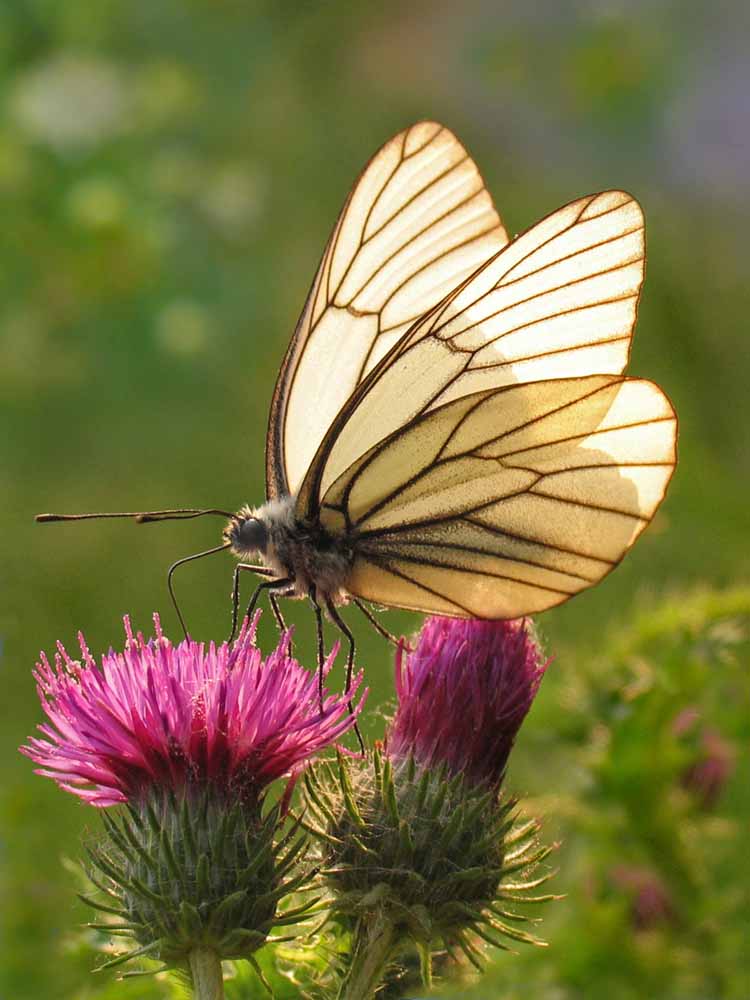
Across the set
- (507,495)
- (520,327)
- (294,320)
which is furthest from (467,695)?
(294,320)

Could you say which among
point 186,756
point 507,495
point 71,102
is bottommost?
point 186,756

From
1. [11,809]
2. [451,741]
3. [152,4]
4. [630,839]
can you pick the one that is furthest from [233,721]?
[152,4]

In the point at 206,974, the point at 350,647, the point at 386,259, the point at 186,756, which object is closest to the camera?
the point at 206,974

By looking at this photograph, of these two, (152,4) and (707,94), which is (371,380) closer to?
(152,4)

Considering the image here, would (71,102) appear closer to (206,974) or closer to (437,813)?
(437,813)

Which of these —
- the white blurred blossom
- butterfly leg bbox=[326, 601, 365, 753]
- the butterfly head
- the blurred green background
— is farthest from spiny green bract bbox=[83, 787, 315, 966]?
the white blurred blossom

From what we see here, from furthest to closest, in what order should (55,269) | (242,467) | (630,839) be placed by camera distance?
1. (242,467)
2. (55,269)
3. (630,839)
